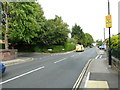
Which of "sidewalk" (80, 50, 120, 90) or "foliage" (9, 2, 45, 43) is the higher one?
"foliage" (9, 2, 45, 43)

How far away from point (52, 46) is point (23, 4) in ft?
80.1

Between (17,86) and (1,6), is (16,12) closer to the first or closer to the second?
(1,6)

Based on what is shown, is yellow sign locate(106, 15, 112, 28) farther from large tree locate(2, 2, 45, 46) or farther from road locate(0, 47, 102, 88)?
large tree locate(2, 2, 45, 46)

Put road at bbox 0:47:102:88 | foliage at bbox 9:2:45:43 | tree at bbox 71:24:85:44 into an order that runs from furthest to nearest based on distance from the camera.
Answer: tree at bbox 71:24:85:44
foliage at bbox 9:2:45:43
road at bbox 0:47:102:88

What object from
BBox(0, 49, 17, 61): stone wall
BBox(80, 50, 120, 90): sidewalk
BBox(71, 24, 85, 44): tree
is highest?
BBox(71, 24, 85, 44): tree

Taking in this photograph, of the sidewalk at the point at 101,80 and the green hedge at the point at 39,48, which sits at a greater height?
the green hedge at the point at 39,48

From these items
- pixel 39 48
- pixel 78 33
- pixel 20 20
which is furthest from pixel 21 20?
pixel 78 33

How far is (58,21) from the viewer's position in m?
42.7

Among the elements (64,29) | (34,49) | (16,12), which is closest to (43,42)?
(34,49)

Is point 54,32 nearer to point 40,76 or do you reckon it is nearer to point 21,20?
point 21,20

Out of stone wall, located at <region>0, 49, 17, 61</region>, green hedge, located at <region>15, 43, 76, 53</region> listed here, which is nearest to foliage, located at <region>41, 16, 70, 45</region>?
green hedge, located at <region>15, 43, 76, 53</region>

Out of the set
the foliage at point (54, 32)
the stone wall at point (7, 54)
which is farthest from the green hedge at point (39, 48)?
the stone wall at point (7, 54)

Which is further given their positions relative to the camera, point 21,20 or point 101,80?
point 21,20

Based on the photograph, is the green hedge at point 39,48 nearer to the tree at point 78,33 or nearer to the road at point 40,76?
the road at point 40,76
